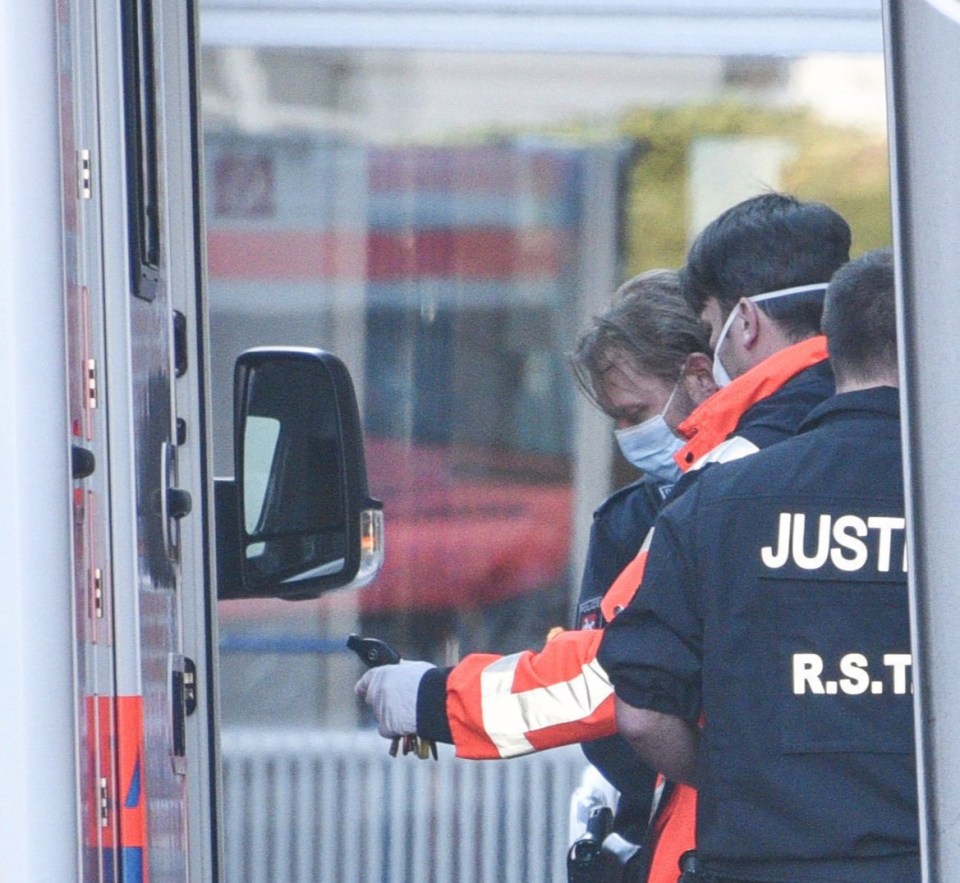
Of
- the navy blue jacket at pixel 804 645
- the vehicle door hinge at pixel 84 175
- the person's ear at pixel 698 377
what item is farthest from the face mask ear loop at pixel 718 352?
the vehicle door hinge at pixel 84 175

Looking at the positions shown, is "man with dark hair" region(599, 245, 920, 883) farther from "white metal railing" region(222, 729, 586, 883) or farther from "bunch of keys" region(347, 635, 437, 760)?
"white metal railing" region(222, 729, 586, 883)

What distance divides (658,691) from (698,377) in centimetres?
99

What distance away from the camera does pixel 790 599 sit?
192 cm

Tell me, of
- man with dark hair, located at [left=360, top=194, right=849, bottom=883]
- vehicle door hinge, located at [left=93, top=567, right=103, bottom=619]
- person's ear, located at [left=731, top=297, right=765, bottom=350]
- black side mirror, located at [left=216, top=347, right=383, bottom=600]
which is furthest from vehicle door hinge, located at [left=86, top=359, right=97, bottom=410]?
person's ear, located at [left=731, top=297, right=765, bottom=350]

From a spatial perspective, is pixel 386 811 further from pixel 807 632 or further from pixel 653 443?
pixel 807 632

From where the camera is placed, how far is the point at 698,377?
115 inches

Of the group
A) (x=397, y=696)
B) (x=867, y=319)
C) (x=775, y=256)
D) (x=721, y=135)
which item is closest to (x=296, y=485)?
(x=397, y=696)

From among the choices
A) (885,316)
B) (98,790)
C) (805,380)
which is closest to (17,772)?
(98,790)

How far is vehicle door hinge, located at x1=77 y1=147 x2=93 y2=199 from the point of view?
147 centimetres

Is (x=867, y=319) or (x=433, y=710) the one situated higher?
(x=867, y=319)

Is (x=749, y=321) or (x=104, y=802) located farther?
(x=749, y=321)

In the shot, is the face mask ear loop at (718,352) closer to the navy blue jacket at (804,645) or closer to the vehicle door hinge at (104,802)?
the navy blue jacket at (804,645)

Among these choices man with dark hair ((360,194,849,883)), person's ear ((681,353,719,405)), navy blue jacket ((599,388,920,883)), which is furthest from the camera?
person's ear ((681,353,719,405))

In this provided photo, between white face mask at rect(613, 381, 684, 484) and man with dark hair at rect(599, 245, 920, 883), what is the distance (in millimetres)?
881
